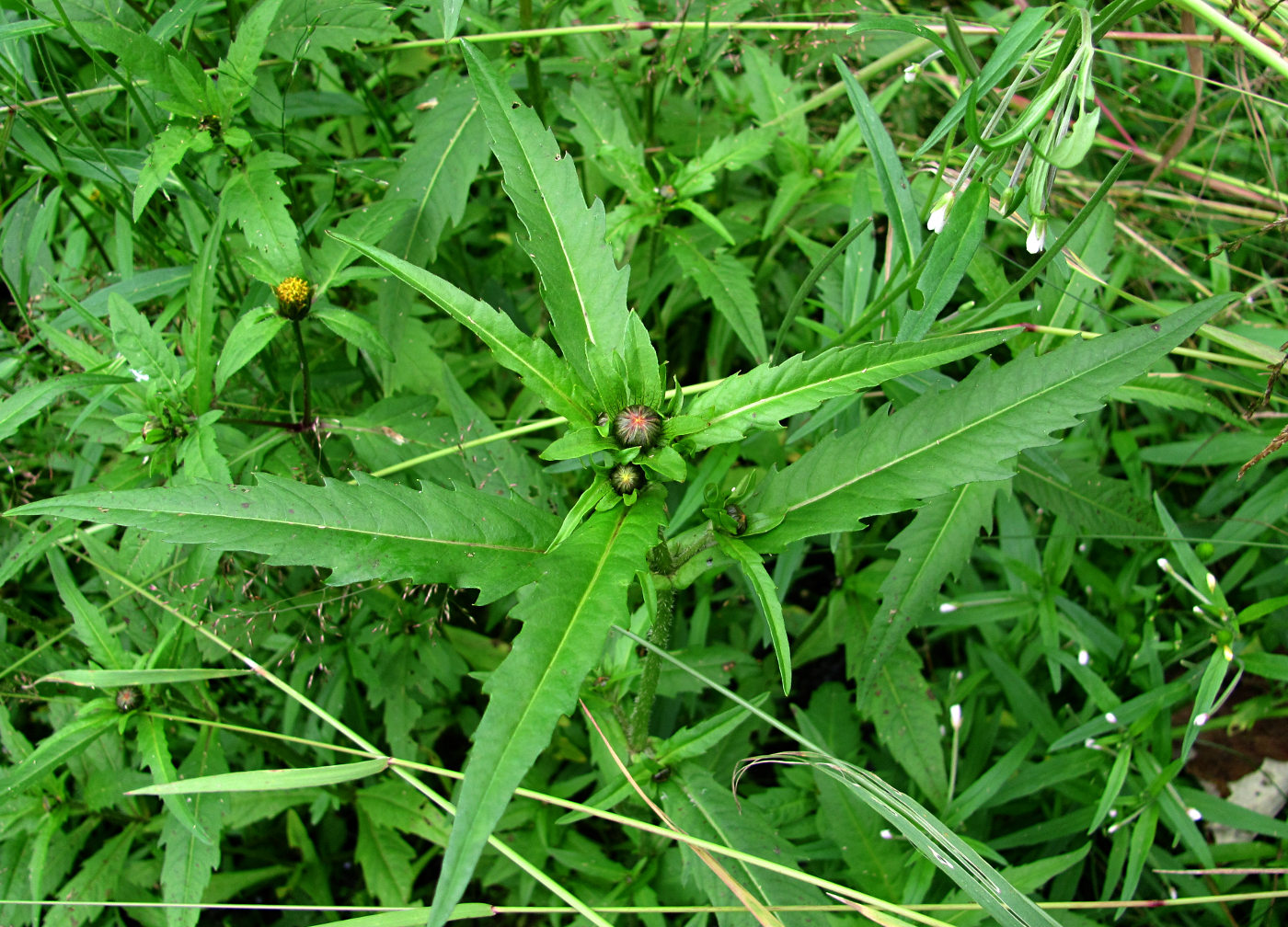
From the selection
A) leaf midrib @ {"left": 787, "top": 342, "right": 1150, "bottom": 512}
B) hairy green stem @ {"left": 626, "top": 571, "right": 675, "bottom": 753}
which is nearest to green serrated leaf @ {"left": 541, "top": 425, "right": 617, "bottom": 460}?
hairy green stem @ {"left": 626, "top": 571, "right": 675, "bottom": 753}

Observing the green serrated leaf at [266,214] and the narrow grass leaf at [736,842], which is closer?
the narrow grass leaf at [736,842]

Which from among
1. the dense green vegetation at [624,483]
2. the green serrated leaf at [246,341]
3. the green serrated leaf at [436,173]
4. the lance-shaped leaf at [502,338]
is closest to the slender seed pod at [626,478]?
the dense green vegetation at [624,483]

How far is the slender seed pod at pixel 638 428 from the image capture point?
1.67 metres

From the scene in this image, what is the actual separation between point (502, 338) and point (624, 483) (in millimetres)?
355

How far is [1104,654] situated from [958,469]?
1657 mm

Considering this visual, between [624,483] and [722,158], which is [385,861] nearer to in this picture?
[624,483]

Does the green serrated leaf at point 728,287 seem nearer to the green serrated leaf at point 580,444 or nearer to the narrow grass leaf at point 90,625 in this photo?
the green serrated leaf at point 580,444

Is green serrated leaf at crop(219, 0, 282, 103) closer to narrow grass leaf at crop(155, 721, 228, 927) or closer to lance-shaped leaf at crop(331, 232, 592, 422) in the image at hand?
lance-shaped leaf at crop(331, 232, 592, 422)

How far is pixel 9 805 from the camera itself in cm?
258

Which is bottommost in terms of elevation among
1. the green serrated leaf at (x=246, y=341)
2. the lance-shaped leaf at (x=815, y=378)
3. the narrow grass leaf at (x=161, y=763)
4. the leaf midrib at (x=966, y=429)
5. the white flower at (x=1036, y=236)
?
the narrow grass leaf at (x=161, y=763)

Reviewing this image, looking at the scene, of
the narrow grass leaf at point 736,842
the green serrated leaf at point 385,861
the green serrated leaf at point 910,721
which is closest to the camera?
the narrow grass leaf at point 736,842

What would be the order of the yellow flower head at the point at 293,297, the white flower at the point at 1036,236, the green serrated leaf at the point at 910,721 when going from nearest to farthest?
the white flower at the point at 1036,236 → the yellow flower head at the point at 293,297 → the green serrated leaf at the point at 910,721

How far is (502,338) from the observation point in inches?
64.2

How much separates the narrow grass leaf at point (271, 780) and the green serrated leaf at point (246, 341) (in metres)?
0.95
